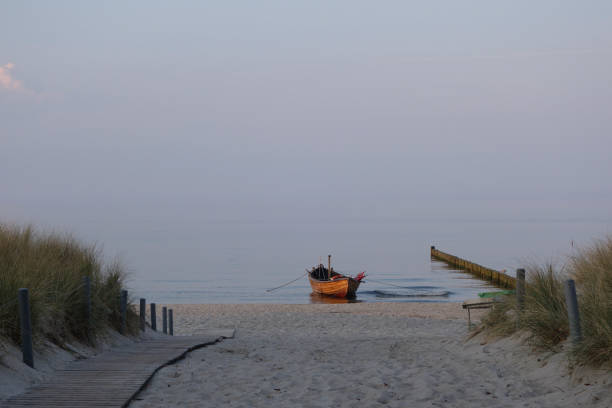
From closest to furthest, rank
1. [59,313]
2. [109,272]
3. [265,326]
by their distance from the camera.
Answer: [59,313]
[109,272]
[265,326]

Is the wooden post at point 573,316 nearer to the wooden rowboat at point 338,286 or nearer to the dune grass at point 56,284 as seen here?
the dune grass at point 56,284

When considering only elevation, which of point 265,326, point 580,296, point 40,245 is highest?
point 40,245

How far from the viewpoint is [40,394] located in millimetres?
6219

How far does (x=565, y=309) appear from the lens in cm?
794

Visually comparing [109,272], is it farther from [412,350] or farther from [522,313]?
[522,313]

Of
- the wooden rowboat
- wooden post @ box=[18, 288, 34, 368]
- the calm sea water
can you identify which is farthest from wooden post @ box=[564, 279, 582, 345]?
the wooden rowboat

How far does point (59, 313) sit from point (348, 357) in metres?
4.44

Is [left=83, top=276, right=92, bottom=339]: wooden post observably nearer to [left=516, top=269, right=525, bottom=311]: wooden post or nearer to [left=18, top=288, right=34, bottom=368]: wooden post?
[left=18, top=288, right=34, bottom=368]: wooden post

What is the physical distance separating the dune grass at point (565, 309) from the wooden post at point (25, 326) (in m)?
5.93

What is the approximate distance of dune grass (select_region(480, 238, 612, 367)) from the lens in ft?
21.8

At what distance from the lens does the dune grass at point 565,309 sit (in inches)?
262

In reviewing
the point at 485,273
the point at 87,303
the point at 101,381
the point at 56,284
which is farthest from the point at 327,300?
the point at 101,381

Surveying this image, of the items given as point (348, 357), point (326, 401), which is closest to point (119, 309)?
point (348, 357)

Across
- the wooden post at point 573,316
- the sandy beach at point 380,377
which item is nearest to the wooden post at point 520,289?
the sandy beach at point 380,377
